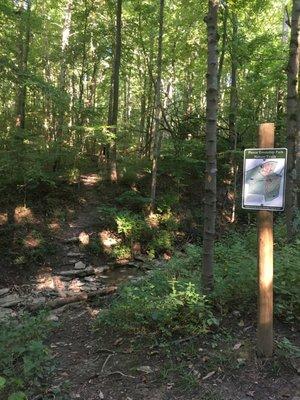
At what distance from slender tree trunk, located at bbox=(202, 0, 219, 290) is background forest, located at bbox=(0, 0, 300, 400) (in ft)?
0.05

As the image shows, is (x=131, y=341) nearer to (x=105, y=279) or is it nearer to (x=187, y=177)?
(x=105, y=279)

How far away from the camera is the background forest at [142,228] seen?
432cm

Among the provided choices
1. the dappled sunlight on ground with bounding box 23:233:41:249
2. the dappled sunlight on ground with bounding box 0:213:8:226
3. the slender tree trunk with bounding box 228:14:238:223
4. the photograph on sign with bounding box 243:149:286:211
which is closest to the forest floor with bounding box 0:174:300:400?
the photograph on sign with bounding box 243:149:286:211

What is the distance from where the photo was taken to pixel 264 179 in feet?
13.4

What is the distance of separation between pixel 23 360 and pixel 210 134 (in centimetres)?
352

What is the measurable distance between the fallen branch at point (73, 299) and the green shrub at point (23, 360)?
8.01 feet

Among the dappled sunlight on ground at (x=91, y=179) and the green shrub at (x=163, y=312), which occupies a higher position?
the dappled sunlight on ground at (x=91, y=179)

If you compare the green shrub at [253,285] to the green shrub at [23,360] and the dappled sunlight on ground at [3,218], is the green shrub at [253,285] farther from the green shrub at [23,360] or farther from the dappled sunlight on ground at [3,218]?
the dappled sunlight on ground at [3,218]

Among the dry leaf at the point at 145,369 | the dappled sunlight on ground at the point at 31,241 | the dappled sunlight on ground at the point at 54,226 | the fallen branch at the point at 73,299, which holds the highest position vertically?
the dappled sunlight on ground at the point at 54,226

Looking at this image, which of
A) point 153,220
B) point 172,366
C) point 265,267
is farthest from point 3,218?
point 265,267

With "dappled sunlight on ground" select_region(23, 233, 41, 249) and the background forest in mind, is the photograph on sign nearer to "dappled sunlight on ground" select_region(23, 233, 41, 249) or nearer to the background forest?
the background forest

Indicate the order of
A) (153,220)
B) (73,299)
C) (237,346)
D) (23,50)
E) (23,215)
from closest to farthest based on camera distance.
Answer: (237,346), (73,299), (23,215), (153,220), (23,50)

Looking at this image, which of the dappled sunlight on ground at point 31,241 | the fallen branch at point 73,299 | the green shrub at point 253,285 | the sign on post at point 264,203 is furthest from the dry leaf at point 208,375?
the dappled sunlight on ground at point 31,241

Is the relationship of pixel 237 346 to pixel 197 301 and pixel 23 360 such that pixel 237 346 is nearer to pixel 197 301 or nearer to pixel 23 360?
pixel 197 301
